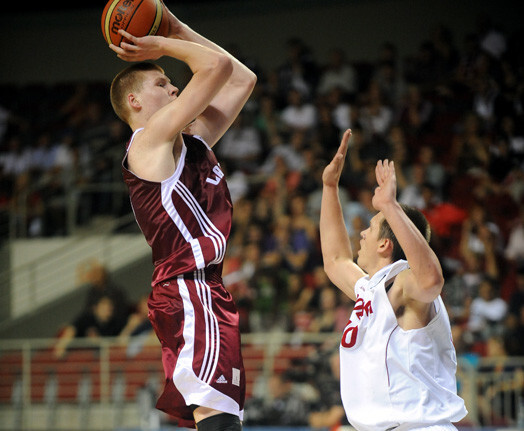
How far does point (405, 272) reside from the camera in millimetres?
3404

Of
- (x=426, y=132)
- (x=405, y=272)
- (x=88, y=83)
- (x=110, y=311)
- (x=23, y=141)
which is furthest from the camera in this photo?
(x=88, y=83)

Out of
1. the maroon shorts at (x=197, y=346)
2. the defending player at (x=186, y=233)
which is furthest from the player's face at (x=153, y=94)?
the maroon shorts at (x=197, y=346)

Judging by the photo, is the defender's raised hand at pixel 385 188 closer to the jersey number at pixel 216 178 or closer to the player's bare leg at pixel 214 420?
the jersey number at pixel 216 178

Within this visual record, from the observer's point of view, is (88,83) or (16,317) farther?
(88,83)

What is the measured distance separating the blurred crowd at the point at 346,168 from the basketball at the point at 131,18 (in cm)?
557

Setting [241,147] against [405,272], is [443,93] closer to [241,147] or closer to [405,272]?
[241,147]

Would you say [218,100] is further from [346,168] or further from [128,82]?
[346,168]

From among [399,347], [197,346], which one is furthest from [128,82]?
[399,347]

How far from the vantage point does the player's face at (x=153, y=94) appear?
12.1 feet

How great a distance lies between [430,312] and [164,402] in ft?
3.76

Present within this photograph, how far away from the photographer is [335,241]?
416cm

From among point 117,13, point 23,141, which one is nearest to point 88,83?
point 23,141

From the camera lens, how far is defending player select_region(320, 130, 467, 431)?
3.30 metres

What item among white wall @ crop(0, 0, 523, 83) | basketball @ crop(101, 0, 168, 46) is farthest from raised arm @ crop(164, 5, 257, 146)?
white wall @ crop(0, 0, 523, 83)
